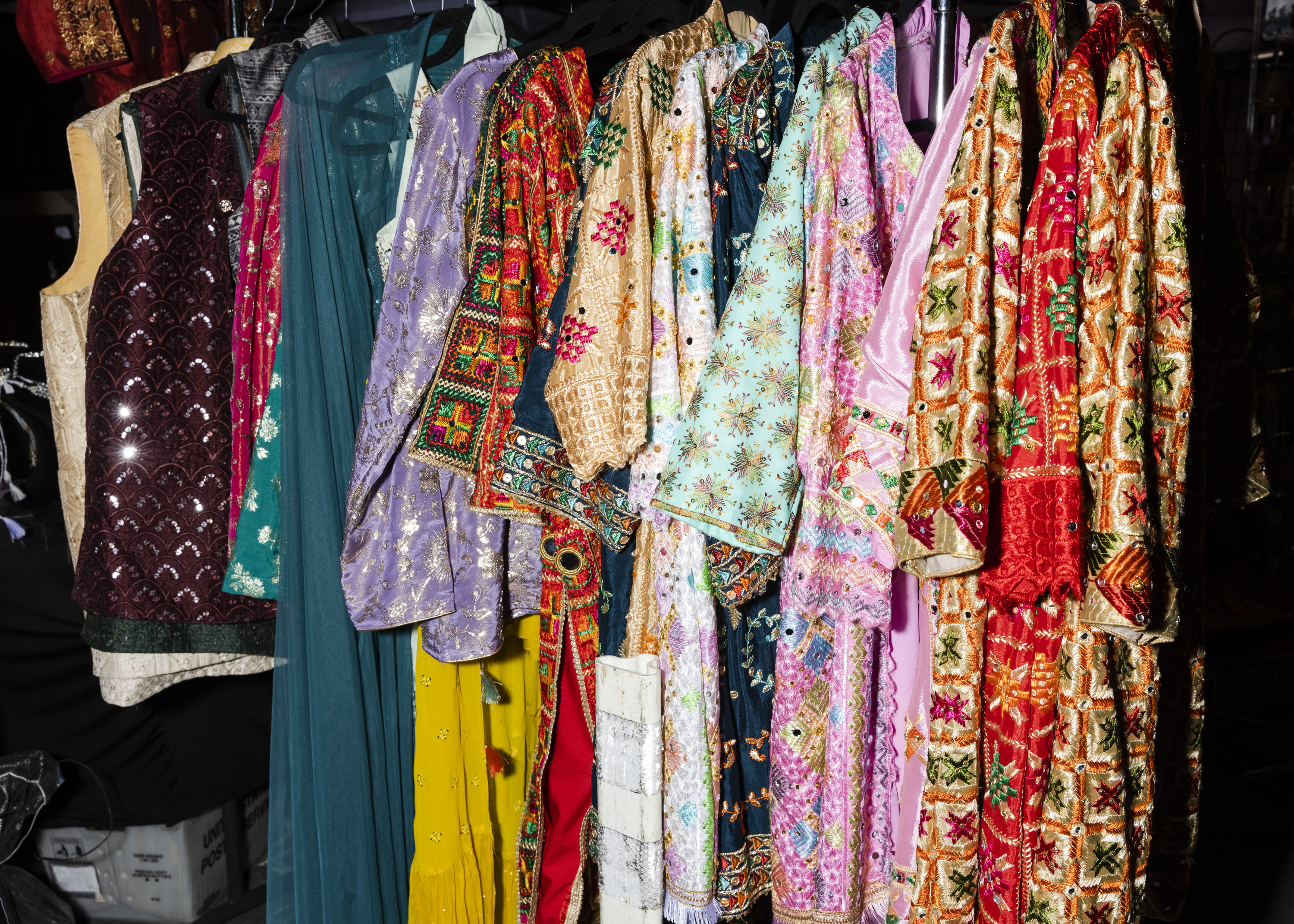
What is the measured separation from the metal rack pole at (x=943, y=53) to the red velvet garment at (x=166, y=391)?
1.00 metres

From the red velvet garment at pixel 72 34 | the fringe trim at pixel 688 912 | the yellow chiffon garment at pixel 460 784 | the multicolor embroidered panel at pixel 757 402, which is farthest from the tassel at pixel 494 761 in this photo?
the red velvet garment at pixel 72 34

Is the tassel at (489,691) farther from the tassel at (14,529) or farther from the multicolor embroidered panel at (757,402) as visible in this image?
the tassel at (14,529)

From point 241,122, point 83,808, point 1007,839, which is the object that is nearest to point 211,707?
point 83,808

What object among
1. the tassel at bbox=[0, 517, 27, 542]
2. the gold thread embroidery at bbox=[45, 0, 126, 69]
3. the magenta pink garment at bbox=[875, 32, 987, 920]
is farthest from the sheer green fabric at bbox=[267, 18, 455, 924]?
the tassel at bbox=[0, 517, 27, 542]

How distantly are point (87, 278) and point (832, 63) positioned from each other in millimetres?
1186

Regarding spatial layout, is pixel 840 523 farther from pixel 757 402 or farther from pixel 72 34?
pixel 72 34

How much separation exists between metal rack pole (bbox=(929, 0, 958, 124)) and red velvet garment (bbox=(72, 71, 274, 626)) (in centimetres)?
100

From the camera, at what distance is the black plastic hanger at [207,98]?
136cm

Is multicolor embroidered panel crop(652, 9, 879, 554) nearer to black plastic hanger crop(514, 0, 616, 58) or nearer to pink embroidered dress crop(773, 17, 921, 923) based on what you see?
pink embroidered dress crop(773, 17, 921, 923)

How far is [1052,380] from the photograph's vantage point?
2.91 ft

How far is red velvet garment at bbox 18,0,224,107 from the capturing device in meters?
1.82

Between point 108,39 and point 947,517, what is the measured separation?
6.12 feet

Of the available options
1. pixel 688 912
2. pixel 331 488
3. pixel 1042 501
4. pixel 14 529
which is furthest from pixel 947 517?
pixel 14 529

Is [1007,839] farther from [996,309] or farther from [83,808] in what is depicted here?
[83,808]
